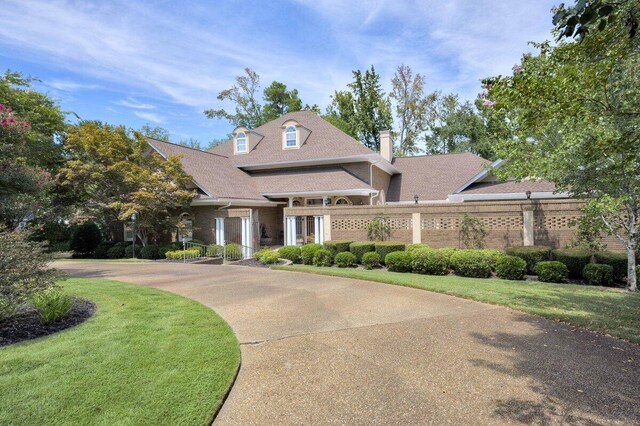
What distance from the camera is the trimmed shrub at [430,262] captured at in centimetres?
1094

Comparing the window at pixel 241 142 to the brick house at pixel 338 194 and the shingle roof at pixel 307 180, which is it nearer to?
the brick house at pixel 338 194

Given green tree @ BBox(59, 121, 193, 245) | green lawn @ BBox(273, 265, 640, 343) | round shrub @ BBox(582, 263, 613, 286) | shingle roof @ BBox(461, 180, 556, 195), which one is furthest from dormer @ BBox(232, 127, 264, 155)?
round shrub @ BBox(582, 263, 613, 286)

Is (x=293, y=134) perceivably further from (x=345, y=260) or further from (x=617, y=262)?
(x=617, y=262)

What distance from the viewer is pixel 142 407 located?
127 inches

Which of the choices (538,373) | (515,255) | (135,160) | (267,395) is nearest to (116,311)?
(267,395)

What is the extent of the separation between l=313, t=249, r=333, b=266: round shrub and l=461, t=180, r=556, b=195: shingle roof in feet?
26.7

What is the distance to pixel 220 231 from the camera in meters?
17.2

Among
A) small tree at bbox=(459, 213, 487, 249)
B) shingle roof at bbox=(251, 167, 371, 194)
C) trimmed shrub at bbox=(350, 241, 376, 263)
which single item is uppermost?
shingle roof at bbox=(251, 167, 371, 194)

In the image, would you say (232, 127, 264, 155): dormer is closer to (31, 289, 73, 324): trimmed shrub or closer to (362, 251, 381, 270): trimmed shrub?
(362, 251, 381, 270): trimmed shrub

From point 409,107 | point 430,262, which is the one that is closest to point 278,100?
point 409,107

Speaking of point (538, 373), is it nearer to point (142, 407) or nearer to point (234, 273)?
point (142, 407)

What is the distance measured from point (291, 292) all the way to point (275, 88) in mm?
38483

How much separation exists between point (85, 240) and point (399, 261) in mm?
18882

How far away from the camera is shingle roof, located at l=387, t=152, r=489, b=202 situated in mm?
22969
